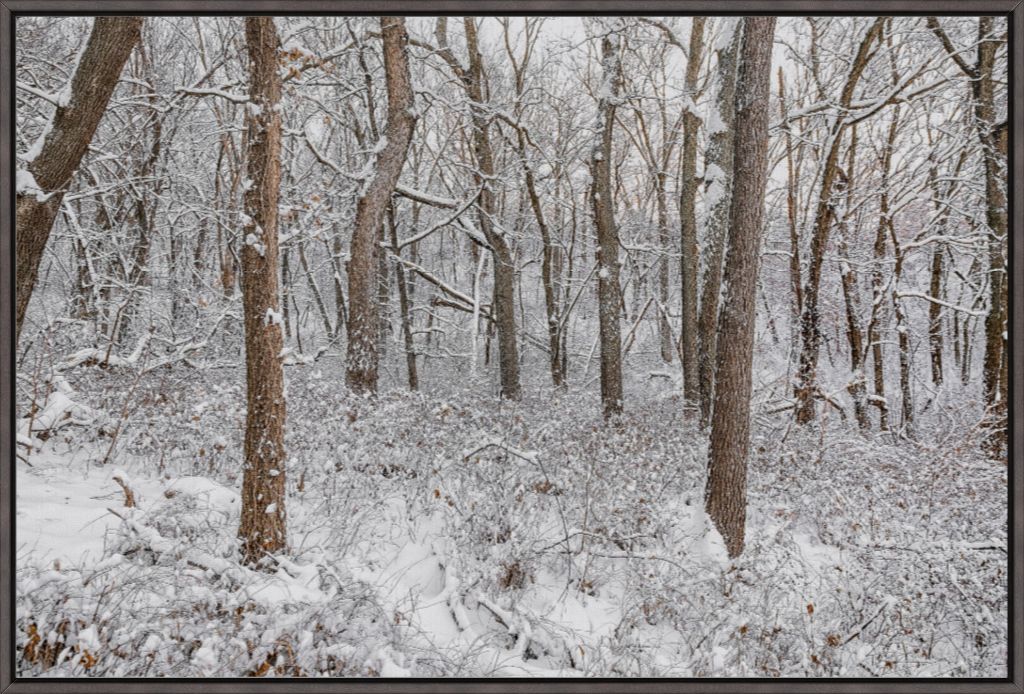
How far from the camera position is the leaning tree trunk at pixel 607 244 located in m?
10.9

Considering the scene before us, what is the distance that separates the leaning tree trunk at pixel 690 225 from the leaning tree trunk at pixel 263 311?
354 inches

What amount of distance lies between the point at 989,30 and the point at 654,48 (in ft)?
24.0

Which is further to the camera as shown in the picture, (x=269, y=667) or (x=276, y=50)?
(x=276, y=50)

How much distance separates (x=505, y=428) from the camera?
345 inches

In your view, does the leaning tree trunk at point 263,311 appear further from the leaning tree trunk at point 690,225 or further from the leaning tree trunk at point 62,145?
the leaning tree trunk at point 690,225

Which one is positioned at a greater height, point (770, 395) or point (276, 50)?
point (276, 50)

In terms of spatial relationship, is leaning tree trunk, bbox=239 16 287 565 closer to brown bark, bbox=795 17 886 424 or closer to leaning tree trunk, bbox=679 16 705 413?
leaning tree trunk, bbox=679 16 705 413

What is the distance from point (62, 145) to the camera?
4691 millimetres

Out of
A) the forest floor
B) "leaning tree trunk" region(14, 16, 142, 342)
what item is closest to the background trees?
"leaning tree trunk" region(14, 16, 142, 342)

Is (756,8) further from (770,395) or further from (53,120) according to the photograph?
(770,395)

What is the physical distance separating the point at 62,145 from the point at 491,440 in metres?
4.96

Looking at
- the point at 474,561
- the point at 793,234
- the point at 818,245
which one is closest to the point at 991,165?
the point at 818,245

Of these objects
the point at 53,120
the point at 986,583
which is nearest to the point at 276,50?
the point at 53,120

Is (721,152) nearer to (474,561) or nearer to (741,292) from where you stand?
(741,292)
